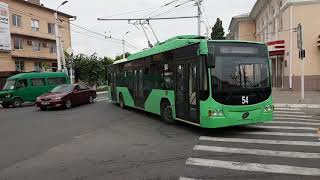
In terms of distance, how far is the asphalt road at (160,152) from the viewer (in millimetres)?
6961

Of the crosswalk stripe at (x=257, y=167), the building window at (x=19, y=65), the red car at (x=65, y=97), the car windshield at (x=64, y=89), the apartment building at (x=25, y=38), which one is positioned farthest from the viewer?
the building window at (x=19, y=65)

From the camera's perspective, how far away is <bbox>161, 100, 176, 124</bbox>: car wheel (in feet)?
44.0

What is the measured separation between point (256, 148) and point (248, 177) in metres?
2.55

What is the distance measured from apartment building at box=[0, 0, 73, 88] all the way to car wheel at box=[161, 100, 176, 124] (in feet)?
103

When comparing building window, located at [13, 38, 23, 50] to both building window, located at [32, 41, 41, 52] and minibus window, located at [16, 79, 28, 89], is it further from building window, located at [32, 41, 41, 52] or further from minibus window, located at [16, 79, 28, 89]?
minibus window, located at [16, 79, 28, 89]

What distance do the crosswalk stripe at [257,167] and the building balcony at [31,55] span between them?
4070 centimetres

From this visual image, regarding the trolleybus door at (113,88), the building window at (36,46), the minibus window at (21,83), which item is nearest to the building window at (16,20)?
the building window at (36,46)

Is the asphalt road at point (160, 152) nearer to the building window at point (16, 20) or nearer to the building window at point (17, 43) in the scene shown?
the building window at point (17, 43)

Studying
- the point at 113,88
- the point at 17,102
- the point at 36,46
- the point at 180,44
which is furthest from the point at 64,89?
the point at 36,46

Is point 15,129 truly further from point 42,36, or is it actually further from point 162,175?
point 42,36

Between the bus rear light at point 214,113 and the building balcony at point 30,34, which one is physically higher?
the building balcony at point 30,34

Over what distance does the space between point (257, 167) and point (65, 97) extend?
16.6 m

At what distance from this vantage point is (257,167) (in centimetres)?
715

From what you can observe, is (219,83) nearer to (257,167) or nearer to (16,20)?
(257,167)
